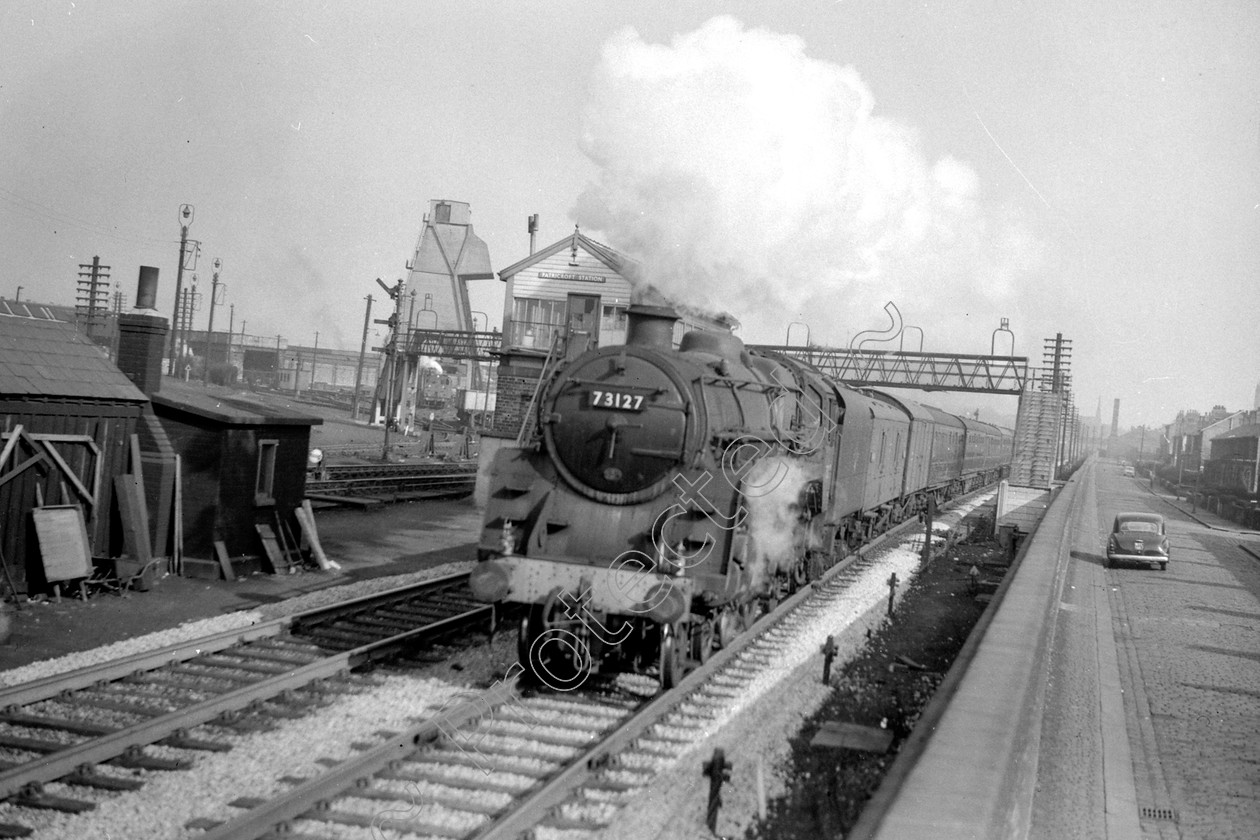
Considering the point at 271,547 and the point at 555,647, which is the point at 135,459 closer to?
the point at 271,547

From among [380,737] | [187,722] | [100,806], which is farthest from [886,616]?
[100,806]

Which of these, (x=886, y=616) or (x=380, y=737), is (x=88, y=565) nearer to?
(x=380, y=737)

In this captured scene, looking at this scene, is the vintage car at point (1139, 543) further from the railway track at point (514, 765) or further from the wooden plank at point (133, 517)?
the wooden plank at point (133, 517)

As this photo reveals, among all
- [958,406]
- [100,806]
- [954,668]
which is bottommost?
[100,806]

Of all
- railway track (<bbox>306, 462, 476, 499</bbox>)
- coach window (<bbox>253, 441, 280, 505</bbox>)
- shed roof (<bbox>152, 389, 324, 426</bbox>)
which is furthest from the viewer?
railway track (<bbox>306, 462, 476, 499</bbox>)

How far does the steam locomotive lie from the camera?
8188 mm

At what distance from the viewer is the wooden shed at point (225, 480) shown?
1346 centimetres

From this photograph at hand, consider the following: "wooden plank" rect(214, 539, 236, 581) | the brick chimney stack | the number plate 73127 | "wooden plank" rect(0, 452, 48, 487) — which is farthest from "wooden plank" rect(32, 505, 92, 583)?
the number plate 73127

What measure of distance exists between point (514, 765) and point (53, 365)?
9.11 meters

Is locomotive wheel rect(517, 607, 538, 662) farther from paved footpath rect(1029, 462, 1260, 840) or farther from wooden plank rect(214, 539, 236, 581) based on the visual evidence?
wooden plank rect(214, 539, 236, 581)

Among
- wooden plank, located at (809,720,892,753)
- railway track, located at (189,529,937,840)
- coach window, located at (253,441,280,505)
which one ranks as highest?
coach window, located at (253,441,280,505)

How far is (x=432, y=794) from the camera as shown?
20.1 ft

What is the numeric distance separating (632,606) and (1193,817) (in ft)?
13.5

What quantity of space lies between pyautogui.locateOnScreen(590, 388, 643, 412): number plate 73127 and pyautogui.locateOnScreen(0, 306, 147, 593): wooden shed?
6958mm
